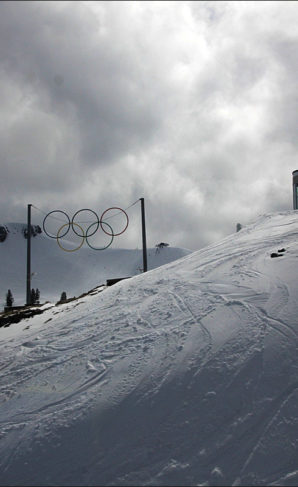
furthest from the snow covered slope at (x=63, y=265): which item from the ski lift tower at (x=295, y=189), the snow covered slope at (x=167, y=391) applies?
the snow covered slope at (x=167, y=391)

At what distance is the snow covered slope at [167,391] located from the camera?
4.74 m

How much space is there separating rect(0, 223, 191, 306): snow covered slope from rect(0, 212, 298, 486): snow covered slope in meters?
56.7

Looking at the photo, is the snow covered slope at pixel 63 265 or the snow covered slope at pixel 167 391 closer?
the snow covered slope at pixel 167 391

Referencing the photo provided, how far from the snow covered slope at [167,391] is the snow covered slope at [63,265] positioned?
56.7m

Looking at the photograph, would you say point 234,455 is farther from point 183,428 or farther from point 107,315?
point 107,315

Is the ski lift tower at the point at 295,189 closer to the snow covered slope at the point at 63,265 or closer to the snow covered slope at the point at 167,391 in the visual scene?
the snow covered slope at the point at 167,391

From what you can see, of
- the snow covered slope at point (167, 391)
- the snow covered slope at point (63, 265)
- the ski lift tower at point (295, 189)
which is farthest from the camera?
the snow covered slope at point (63, 265)

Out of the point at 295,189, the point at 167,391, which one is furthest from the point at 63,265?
the point at 167,391

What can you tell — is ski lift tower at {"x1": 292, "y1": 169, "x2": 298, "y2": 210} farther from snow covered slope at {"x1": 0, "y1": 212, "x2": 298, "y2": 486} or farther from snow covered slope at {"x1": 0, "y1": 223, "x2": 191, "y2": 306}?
snow covered slope at {"x1": 0, "y1": 223, "x2": 191, "y2": 306}

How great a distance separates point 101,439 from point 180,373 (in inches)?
63.2

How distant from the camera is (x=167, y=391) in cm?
586

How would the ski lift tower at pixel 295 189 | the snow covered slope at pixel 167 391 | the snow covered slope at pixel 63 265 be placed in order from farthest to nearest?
the snow covered slope at pixel 63 265 → the ski lift tower at pixel 295 189 → the snow covered slope at pixel 167 391

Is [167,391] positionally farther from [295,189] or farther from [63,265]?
[63,265]

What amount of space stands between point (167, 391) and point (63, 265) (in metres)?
82.4
